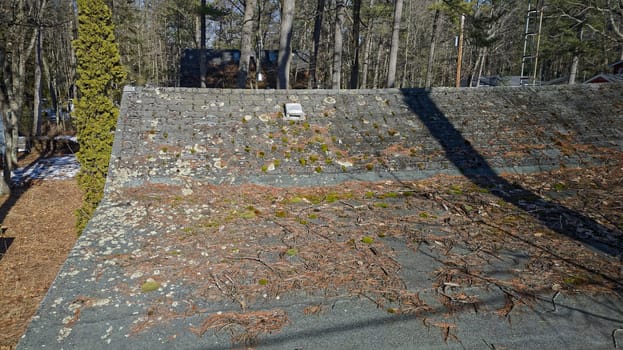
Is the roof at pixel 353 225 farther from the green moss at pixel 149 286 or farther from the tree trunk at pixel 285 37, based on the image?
the tree trunk at pixel 285 37

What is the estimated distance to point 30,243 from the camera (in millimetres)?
7055

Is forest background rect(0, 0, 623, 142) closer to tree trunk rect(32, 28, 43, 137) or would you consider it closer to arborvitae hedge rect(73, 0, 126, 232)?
tree trunk rect(32, 28, 43, 137)

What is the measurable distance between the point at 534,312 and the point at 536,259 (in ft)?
2.58

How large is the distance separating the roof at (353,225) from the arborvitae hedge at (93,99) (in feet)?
3.23

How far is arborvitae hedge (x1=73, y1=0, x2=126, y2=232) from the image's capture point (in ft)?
18.4

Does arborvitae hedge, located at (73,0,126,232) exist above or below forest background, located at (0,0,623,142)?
below

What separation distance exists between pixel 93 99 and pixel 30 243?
3.67 metres

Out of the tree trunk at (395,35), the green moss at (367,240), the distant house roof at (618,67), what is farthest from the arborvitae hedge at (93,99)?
the distant house roof at (618,67)

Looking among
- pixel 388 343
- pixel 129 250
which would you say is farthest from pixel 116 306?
pixel 388 343

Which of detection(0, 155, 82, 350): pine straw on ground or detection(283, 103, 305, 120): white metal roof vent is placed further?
detection(283, 103, 305, 120): white metal roof vent

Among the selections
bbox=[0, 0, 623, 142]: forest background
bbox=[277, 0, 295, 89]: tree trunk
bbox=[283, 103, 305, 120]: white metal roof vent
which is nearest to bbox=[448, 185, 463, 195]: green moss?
bbox=[283, 103, 305, 120]: white metal roof vent

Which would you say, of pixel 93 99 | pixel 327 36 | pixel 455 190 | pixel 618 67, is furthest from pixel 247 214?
pixel 618 67

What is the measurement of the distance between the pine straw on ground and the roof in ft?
8.34

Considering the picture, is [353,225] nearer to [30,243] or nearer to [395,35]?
[30,243]
